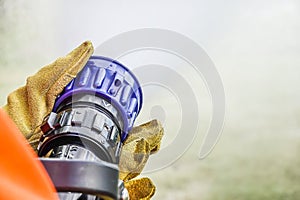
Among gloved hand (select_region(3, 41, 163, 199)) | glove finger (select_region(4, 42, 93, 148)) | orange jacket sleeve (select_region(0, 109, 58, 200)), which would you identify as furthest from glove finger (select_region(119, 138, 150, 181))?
orange jacket sleeve (select_region(0, 109, 58, 200))

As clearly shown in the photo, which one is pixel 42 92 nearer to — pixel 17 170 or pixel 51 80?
A: pixel 51 80

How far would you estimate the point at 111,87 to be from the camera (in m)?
0.55

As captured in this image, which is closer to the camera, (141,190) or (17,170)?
(17,170)

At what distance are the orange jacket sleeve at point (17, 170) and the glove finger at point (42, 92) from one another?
373 mm

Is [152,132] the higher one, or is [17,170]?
[152,132]

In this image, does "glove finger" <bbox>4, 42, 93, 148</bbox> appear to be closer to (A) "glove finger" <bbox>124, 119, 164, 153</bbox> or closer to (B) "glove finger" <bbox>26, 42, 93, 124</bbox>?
(B) "glove finger" <bbox>26, 42, 93, 124</bbox>

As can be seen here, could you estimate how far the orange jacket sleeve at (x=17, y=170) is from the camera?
18 centimetres

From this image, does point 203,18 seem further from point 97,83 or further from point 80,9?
point 97,83

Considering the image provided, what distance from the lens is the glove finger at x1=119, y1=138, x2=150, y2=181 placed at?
25.3 inches

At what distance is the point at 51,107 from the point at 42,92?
1.2 inches

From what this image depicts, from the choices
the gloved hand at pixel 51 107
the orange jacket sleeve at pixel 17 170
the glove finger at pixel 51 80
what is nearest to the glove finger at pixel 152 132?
the gloved hand at pixel 51 107

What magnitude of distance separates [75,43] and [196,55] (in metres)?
0.38

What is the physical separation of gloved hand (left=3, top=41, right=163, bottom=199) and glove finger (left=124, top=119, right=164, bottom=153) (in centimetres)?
1

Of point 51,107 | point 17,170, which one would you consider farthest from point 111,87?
point 17,170
